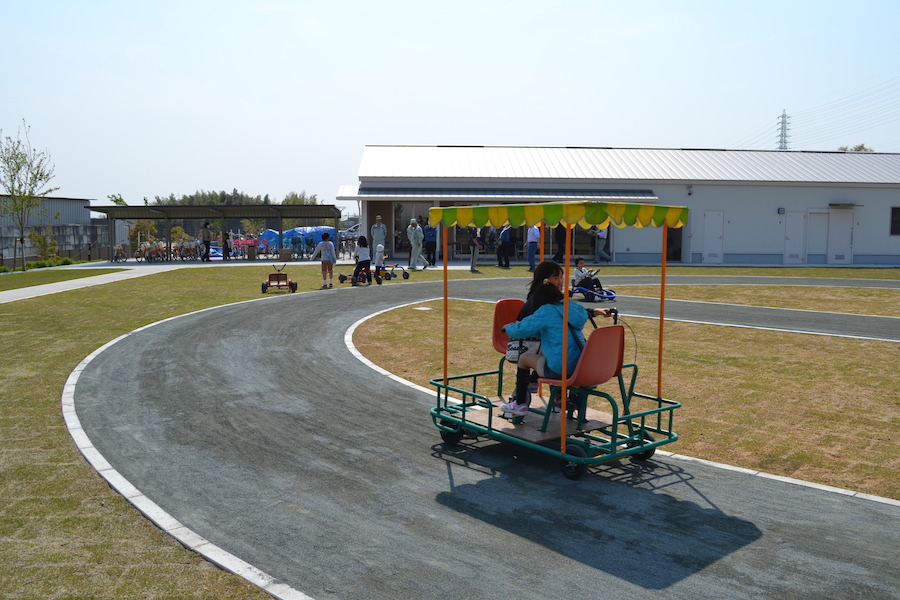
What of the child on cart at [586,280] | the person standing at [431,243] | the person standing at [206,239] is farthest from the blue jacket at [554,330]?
the person standing at [206,239]

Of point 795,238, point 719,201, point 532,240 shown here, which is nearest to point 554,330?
point 532,240

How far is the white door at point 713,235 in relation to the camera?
37.9 meters

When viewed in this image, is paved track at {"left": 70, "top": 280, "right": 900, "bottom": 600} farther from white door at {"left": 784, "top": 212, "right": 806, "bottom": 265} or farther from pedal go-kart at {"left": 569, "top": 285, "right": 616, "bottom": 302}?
white door at {"left": 784, "top": 212, "right": 806, "bottom": 265}

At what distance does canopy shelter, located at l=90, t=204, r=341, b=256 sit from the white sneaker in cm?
3190

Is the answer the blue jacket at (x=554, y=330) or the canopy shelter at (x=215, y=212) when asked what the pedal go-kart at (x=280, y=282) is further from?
the blue jacket at (x=554, y=330)

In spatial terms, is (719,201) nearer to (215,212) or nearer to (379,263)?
(379,263)

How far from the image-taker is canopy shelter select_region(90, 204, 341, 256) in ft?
127

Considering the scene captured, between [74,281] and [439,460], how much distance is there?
23695 mm

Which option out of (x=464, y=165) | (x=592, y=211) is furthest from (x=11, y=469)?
(x=464, y=165)

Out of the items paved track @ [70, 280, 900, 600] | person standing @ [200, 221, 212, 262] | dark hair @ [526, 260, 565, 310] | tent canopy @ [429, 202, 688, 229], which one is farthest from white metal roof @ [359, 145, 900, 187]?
dark hair @ [526, 260, 565, 310]

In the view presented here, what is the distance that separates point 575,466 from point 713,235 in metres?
34.2

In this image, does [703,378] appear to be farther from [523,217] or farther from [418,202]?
[418,202]

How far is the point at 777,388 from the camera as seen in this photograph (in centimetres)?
994

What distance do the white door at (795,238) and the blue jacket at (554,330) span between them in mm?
35219
